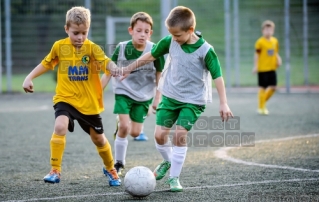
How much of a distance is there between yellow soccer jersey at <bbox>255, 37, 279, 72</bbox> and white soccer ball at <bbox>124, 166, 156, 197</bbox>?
8.70 metres

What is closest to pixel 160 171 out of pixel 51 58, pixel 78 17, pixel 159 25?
pixel 51 58

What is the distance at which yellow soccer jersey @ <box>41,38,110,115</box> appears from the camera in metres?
5.55

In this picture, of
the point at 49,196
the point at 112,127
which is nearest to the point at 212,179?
the point at 49,196

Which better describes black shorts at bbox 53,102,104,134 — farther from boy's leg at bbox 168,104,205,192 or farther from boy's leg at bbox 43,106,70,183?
boy's leg at bbox 168,104,205,192

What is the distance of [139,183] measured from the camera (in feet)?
16.2

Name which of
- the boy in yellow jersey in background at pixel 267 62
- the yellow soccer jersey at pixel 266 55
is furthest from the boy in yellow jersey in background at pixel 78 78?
the yellow soccer jersey at pixel 266 55

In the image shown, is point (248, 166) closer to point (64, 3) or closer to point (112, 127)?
point (112, 127)

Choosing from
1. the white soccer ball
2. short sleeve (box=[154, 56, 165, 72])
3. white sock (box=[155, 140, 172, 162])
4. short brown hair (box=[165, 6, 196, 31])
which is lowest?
the white soccer ball

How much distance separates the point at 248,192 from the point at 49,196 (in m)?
1.68

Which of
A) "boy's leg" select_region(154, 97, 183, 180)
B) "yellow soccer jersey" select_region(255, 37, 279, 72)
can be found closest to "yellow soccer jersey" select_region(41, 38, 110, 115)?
"boy's leg" select_region(154, 97, 183, 180)

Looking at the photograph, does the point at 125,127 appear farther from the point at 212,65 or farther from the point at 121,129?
the point at 212,65

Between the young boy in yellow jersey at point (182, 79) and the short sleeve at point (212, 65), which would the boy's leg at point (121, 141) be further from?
the short sleeve at point (212, 65)

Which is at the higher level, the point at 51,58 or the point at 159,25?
the point at 159,25

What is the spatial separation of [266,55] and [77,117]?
339 inches
